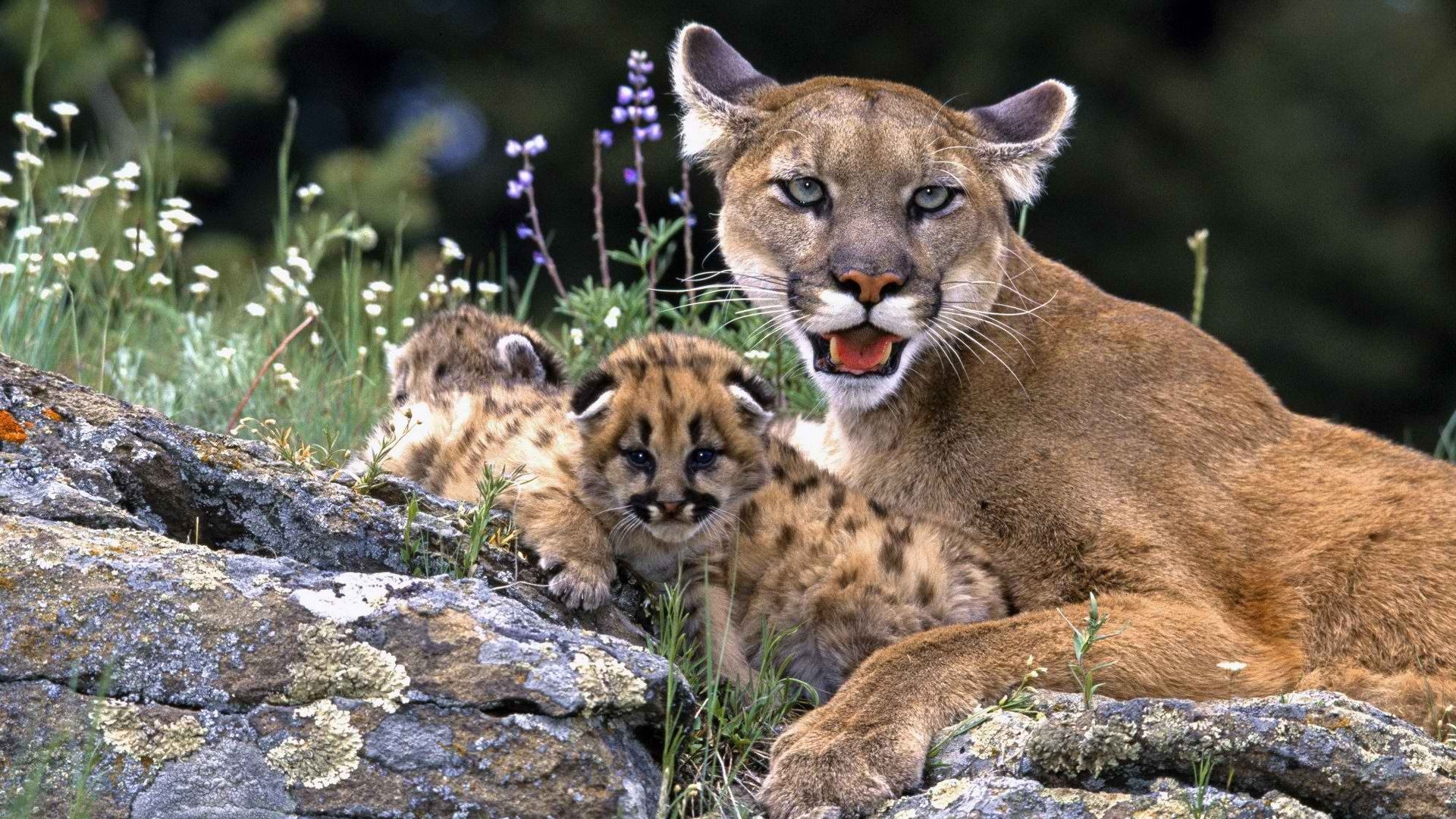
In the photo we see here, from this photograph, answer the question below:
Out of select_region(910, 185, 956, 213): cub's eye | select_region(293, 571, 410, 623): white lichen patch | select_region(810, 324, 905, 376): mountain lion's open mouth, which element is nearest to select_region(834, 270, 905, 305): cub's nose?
select_region(810, 324, 905, 376): mountain lion's open mouth

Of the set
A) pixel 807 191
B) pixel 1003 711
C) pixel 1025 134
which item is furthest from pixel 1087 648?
pixel 1025 134

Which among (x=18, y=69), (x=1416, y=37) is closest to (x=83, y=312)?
(x=18, y=69)

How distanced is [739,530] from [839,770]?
3.56 ft

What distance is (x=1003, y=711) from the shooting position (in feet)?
16.9

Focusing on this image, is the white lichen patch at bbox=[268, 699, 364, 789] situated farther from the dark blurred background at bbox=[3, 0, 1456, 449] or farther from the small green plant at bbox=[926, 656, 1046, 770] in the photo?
the dark blurred background at bbox=[3, 0, 1456, 449]

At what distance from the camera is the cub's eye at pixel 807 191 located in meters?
6.70

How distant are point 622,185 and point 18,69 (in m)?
6.42

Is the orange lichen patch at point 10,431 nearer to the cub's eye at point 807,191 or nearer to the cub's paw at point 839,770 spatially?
the cub's paw at point 839,770

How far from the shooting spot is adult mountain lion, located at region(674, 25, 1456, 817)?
232 inches

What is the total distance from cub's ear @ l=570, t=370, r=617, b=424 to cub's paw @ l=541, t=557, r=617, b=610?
0.54 metres

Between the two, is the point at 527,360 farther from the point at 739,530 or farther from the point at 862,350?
the point at 739,530

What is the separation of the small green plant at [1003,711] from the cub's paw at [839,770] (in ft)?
0.22

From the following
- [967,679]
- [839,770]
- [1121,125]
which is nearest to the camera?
[839,770]

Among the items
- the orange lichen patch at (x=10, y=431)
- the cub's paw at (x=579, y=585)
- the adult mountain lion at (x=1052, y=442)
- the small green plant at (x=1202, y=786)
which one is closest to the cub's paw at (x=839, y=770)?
the adult mountain lion at (x=1052, y=442)
